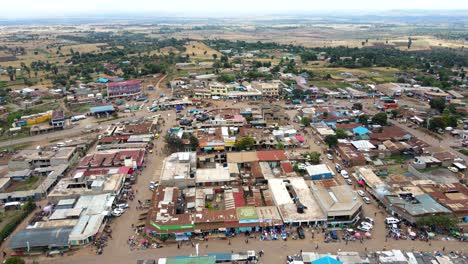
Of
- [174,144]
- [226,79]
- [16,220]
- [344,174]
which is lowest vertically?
[16,220]

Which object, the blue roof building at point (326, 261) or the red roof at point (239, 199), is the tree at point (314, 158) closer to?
the red roof at point (239, 199)

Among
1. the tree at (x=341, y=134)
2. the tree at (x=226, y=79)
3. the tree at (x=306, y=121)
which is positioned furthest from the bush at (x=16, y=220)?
the tree at (x=226, y=79)

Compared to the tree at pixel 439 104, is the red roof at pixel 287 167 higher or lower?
lower

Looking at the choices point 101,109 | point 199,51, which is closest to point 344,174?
point 101,109

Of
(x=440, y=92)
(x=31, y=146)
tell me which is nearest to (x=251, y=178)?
(x=31, y=146)

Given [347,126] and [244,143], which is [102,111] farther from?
[347,126]

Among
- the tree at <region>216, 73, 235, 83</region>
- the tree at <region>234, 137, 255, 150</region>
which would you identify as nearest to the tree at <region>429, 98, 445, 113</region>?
the tree at <region>234, 137, 255, 150</region>
